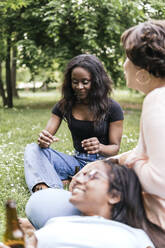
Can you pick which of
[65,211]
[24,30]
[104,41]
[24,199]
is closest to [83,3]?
[104,41]

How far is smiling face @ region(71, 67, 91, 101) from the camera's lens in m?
3.90

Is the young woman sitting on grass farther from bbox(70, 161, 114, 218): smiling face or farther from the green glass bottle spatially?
the green glass bottle

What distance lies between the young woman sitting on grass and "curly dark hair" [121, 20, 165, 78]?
672 mm

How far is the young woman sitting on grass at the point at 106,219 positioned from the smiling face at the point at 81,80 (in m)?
1.74

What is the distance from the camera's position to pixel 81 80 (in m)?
3.92

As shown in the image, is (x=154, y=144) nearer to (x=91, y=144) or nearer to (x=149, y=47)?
(x=149, y=47)

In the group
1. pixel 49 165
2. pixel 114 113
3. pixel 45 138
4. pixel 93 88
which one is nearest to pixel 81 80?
pixel 93 88

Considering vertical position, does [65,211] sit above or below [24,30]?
below

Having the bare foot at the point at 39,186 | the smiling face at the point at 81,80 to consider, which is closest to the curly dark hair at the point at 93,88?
the smiling face at the point at 81,80

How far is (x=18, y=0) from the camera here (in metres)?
9.74

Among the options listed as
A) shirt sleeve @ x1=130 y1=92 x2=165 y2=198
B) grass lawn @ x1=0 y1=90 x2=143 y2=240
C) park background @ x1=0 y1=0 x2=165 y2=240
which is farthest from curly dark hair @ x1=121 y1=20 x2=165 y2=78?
park background @ x1=0 y1=0 x2=165 y2=240

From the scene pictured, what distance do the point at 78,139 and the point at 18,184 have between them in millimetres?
897

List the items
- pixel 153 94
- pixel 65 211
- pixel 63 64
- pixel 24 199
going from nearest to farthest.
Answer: pixel 153 94
pixel 65 211
pixel 24 199
pixel 63 64

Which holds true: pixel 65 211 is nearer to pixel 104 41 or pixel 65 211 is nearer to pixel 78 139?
pixel 78 139
